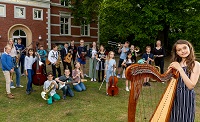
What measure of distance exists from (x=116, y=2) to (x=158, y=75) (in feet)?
44.0

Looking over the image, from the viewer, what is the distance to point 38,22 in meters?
21.9

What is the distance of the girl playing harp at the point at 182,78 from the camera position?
275cm

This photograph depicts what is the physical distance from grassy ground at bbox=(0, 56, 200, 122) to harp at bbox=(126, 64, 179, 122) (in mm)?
1728

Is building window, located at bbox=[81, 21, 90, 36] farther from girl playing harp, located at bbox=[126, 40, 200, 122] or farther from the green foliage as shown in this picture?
girl playing harp, located at bbox=[126, 40, 200, 122]

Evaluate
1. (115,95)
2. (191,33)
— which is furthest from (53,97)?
(191,33)

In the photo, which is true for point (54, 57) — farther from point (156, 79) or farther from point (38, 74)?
point (156, 79)

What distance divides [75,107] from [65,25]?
64.2 feet

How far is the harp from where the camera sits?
2.25m

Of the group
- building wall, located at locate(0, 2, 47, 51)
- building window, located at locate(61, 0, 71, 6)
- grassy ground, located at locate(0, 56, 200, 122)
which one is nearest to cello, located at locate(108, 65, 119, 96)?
grassy ground, located at locate(0, 56, 200, 122)

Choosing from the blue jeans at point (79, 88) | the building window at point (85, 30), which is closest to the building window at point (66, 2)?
the building window at point (85, 30)

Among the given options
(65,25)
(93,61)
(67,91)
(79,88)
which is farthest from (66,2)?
(67,91)

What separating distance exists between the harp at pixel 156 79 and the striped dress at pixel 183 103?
0.07 meters

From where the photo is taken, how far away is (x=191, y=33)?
14828mm

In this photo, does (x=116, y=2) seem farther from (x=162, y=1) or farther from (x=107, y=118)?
(x=107, y=118)
